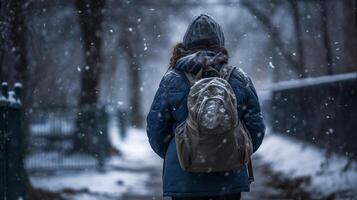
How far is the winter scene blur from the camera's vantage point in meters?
8.52

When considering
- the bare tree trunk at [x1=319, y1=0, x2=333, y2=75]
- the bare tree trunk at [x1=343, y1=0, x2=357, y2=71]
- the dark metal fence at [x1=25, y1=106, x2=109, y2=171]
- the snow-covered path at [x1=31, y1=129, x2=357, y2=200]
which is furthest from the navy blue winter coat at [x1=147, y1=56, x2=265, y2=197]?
the bare tree trunk at [x1=319, y1=0, x2=333, y2=75]

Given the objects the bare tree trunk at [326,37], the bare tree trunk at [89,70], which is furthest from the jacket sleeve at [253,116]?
the bare tree trunk at [326,37]

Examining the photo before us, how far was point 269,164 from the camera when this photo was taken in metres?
14.2

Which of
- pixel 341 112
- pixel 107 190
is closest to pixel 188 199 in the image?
pixel 341 112

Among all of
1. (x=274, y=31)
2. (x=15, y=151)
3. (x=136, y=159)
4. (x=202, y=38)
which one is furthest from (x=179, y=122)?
(x=274, y=31)

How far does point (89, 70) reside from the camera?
669 inches

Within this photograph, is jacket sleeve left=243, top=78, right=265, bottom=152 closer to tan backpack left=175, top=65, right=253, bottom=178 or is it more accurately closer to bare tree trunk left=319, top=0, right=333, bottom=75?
tan backpack left=175, top=65, right=253, bottom=178

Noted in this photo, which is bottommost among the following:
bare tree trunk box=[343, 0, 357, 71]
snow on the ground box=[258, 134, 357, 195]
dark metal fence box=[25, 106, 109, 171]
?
snow on the ground box=[258, 134, 357, 195]

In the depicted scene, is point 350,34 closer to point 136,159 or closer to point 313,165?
point 313,165

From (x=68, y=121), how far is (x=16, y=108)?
6.64 meters

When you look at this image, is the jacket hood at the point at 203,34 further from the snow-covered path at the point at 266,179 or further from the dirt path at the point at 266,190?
the dirt path at the point at 266,190

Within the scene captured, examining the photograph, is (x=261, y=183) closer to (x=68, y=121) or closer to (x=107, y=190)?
(x=107, y=190)

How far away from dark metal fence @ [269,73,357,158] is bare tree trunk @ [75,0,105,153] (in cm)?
448

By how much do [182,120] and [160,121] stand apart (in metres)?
0.15
